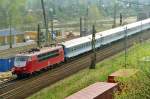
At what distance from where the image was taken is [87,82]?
35031 millimetres

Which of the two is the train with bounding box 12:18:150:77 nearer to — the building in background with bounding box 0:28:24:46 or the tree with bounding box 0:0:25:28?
the building in background with bounding box 0:28:24:46

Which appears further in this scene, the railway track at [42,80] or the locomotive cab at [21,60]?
the locomotive cab at [21,60]

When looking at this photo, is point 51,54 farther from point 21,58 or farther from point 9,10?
point 9,10

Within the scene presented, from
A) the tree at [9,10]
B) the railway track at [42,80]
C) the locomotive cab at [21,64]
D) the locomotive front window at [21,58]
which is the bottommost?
the railway track at [42,80]

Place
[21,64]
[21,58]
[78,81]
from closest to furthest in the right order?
1. [78,81]
2. [21,64]
3. [21,58]

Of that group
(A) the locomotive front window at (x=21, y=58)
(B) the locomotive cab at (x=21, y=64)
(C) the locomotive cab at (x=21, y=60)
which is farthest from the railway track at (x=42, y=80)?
(A) the locomotive front window at (x=21, y=58)

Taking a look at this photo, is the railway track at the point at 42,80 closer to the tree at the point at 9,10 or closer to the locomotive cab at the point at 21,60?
the locomotive cab at the point at 21,60

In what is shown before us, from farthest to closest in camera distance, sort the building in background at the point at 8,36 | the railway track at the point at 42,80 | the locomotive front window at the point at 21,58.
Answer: the building in background at the point at 8,36 → the locomotive front window at the point at 21,58 → the railway track at the point at 42,80

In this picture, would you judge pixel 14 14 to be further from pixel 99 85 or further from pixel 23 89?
pixel 99 85

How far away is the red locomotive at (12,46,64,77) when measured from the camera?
39.3 m

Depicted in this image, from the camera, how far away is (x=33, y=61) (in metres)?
39.6

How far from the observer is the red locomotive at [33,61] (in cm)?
3931

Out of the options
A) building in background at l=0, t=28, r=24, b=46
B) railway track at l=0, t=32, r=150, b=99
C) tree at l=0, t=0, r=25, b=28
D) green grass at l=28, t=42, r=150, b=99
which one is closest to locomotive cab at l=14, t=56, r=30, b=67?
railway track at l=0, t=32, r=150, b=99

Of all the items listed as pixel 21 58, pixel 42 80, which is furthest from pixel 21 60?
pixel 42 80
